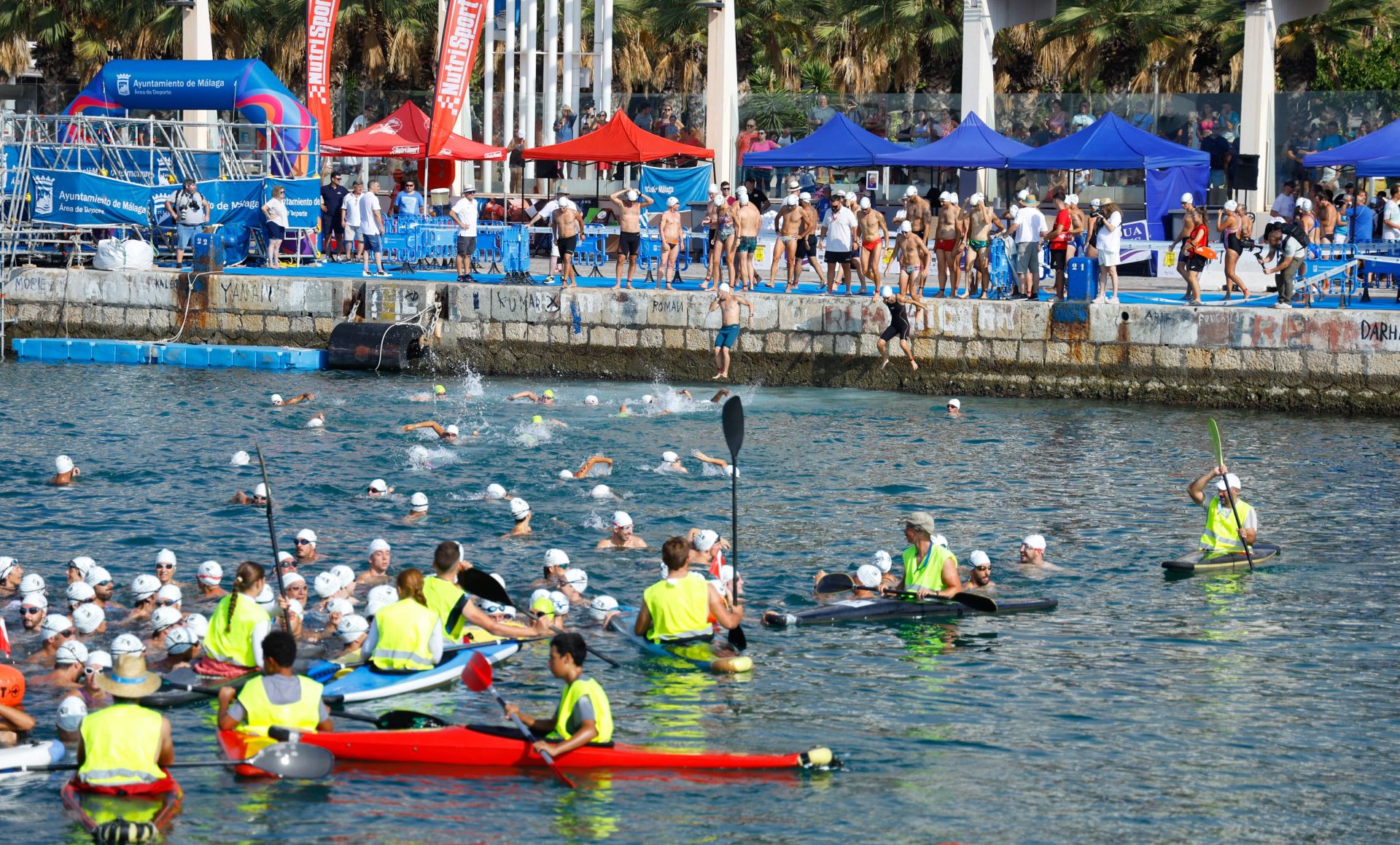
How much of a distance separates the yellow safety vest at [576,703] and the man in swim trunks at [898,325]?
1548 cm

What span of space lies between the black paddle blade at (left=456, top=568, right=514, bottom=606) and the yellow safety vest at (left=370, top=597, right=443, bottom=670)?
1.02 metres

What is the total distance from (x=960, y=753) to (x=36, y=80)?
49.2 m

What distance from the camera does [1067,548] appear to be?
16734 mm

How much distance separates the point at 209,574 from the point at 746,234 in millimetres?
14022

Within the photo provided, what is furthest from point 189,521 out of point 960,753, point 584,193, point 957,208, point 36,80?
point 36,80

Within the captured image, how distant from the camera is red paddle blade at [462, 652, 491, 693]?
439 inches

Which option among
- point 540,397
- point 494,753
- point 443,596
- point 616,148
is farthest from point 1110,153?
point 494,753

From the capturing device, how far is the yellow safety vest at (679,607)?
41.3 ft

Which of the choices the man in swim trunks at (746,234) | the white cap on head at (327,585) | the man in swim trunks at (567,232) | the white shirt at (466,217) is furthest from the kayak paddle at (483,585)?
the white shirt at (466,217)

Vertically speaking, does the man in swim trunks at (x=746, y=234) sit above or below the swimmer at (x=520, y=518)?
above

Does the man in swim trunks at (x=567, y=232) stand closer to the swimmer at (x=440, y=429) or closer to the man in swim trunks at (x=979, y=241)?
the swimmer at (x=440, y=429)

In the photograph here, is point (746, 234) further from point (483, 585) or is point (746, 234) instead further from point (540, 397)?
point (483, 585)

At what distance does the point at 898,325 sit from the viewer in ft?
83.2

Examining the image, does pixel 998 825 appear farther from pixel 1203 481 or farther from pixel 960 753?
pixel 1203 481
